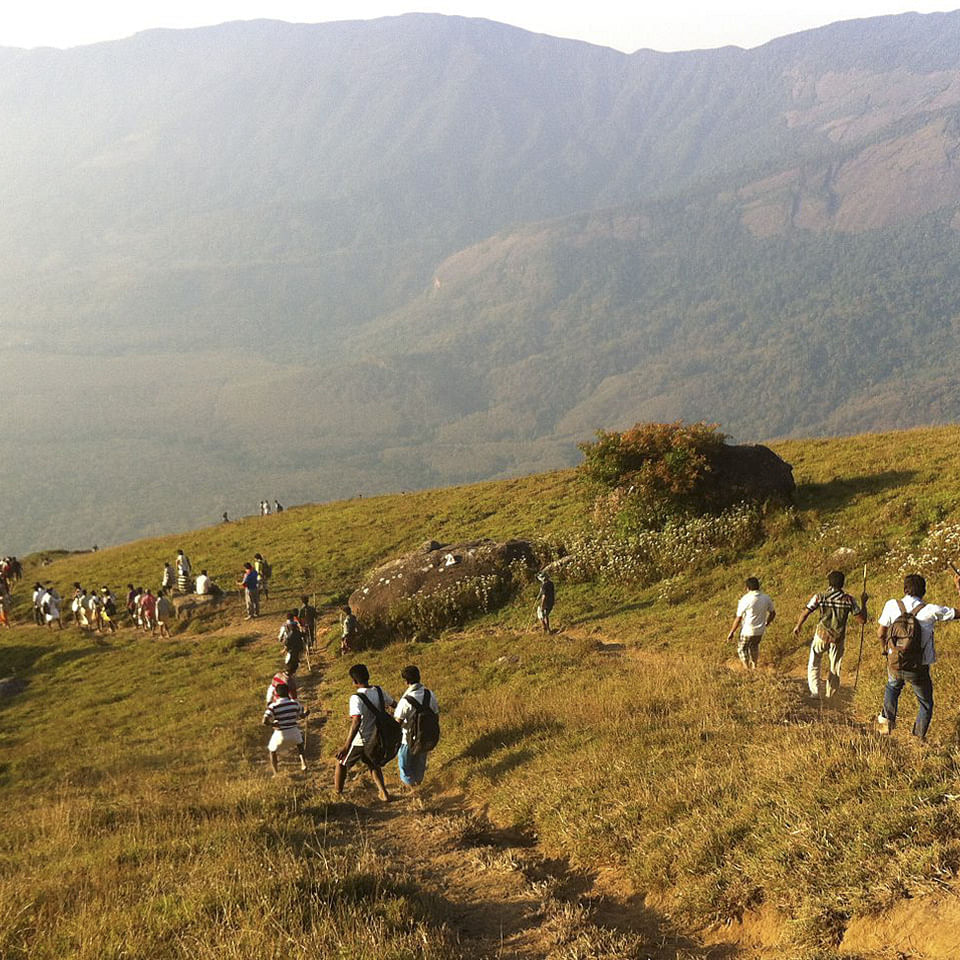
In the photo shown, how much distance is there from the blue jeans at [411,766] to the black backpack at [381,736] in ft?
0.81

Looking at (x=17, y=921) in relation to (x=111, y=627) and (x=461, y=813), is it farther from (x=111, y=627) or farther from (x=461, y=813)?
(x=111, y=627)

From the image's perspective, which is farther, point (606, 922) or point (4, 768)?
point (4, 768)

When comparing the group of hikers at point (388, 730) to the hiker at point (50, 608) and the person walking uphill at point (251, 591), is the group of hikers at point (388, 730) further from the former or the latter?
the hiker at point (50, 608)

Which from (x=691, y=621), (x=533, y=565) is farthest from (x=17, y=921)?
(x=533, y=565)

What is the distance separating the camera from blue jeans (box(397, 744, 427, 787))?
10875mm

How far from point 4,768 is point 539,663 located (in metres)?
11.9

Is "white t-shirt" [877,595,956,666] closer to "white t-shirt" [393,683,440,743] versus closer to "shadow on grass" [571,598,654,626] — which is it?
"white t-shirt" [393,683,440,743]

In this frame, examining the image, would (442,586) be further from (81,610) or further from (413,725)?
(81,610)

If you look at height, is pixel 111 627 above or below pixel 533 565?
below

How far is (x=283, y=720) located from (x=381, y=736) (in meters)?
2.94

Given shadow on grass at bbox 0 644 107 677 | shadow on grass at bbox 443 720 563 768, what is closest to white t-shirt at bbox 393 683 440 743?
shadow on grass at bbox 443 720 563 768

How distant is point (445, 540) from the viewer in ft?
111

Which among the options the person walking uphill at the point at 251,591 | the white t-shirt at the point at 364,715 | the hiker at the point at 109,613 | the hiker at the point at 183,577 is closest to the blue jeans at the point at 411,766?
the white t-shirt at the point at 364,715

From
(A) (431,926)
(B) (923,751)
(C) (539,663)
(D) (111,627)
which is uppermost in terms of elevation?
(B) (923,751)
